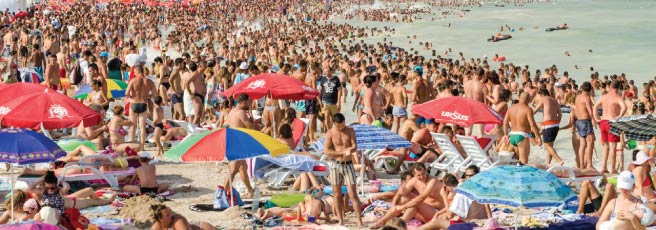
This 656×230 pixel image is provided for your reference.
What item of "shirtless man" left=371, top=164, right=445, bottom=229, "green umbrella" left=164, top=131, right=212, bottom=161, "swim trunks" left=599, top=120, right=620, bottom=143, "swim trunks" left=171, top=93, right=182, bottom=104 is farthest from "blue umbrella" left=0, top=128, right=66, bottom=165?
"swim trunks" left=171, top=93, right=182, bottom=104

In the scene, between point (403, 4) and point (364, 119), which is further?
→ point (403, 4)

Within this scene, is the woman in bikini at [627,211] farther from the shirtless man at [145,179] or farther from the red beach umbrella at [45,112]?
the red beach umbrella at [45,112]

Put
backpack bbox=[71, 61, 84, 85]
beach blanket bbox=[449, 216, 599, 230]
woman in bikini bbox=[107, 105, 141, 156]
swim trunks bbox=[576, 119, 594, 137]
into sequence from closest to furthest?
beach blanket bbox=[449, 216, 599, 230] → woman in bikini bbox=[107, 105, 141, 156] → swim trunks bbox=[576, 119, 594, 137] → backpack bbox=[71, 61, 84, 85]

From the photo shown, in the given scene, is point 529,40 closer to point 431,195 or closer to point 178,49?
point 178,49

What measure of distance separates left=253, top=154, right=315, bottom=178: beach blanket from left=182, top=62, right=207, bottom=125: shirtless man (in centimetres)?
426

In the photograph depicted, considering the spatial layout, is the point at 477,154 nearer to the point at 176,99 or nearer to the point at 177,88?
the point at 176,99

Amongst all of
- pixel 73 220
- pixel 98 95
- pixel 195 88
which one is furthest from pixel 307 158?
pixel 195 88

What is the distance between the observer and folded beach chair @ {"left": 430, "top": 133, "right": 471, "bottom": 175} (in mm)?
10875

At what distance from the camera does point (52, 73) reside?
54.5ft

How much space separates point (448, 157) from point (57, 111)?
4618 mm

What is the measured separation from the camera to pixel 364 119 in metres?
12.7

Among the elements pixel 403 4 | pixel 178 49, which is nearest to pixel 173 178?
pixel 178 49

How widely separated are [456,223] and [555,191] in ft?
4.11

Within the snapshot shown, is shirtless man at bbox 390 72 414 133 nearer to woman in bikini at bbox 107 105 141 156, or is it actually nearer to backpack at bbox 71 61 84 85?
woman in bikini at bbox 107 105 141 156
